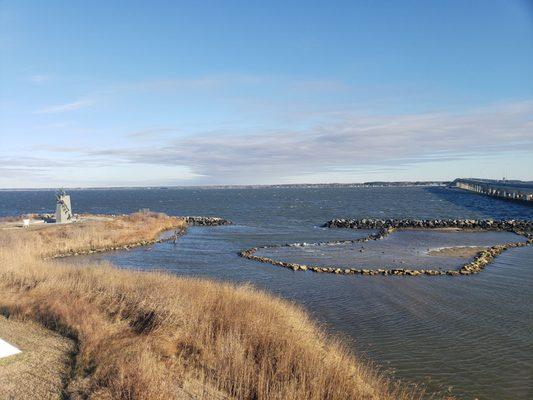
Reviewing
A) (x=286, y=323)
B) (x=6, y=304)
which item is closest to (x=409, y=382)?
(x=286, y=323)

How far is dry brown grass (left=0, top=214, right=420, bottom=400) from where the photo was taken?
304 inches

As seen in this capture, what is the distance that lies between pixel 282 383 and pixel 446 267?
2147 centimetres

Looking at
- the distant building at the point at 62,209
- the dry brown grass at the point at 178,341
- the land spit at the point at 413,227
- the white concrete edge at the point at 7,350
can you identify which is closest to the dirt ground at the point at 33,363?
the white concrete edge at the point at 7,350

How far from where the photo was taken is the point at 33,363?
8578 mm

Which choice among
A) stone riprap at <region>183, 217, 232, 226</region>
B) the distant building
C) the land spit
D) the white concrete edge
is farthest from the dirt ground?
stone riprap at <region>183, 217, 232, 226</region>

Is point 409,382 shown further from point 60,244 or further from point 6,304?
point 60,244

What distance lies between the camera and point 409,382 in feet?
35.2

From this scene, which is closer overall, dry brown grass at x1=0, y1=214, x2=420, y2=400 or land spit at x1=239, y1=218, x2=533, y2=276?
dry brown grass at x1=0, y1=214, x2=420, y2=400

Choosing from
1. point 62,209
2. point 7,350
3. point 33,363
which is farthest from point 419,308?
point 62,209

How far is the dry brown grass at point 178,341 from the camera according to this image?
7.73 m

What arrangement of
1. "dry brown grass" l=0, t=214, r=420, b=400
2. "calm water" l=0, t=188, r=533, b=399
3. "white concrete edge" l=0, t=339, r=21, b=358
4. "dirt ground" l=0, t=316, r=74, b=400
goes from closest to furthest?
"dirt ground" l=0, t=316, r=74, b=400
"dry brown grass" l=0, t=214, r=420, b=400
"white concrete edge" l=0, t=339, r=21, b=358
"calm water" l=0, t=188, r=533, b=399

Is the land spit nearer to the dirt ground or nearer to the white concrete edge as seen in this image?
the dirt ground

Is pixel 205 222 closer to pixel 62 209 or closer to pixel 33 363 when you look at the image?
pixel 62 209

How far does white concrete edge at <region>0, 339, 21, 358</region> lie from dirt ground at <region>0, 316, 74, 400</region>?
122mm
